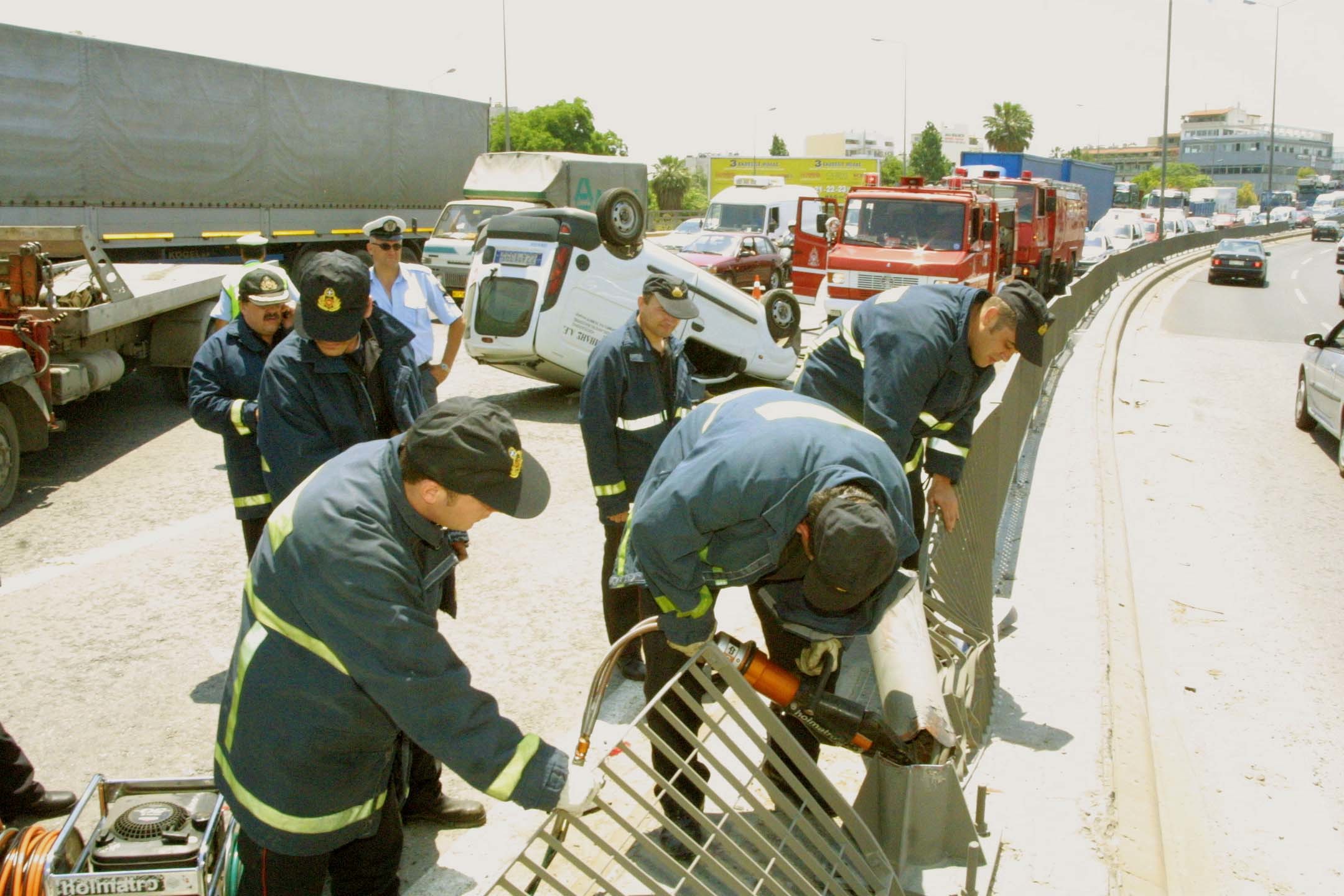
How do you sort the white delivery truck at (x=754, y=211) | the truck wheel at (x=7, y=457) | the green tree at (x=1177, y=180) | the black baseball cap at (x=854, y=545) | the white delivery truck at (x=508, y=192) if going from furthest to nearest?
the green tree at (x=1177, y=180), the white delivery truck at (x=754, y=211), the white delivery truck at (x=508, y=192), the truck wheel at (x=7, y=457), the black baseball cap at (x=854, y=545)

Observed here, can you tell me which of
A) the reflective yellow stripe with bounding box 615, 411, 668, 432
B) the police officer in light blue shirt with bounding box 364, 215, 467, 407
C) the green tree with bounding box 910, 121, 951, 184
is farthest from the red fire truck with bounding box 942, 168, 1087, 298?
the green tree with bounding box 910, 121, 951, 184

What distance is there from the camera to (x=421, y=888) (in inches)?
134

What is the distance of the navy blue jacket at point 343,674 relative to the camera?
2314 mm

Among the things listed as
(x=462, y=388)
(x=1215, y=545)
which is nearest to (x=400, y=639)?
(x=1215, y=545)

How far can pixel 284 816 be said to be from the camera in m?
2.48

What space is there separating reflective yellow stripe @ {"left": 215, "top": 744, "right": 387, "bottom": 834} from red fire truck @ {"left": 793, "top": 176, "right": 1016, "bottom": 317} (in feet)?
44.3

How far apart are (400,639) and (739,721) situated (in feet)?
2.61

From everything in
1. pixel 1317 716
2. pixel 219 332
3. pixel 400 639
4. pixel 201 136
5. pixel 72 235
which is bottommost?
pixel 1317 716

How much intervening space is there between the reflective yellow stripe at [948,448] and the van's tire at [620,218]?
5.51 metres

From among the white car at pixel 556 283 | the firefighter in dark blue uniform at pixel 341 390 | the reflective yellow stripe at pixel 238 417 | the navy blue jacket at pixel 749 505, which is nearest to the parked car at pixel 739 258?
the white car at pixel 556 283

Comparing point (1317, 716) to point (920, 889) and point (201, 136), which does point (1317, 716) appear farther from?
point (201, 136)

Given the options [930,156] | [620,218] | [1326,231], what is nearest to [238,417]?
[620,218]

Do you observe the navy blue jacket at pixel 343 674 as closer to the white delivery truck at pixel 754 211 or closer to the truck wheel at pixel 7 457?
the truck wheel at pixel 7 457

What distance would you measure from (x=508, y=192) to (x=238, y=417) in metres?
18.2
